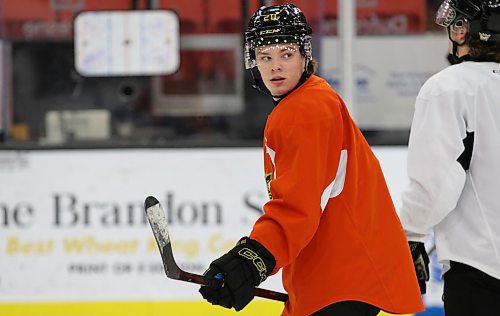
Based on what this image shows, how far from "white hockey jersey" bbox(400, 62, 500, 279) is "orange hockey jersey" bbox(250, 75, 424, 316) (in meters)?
0.23

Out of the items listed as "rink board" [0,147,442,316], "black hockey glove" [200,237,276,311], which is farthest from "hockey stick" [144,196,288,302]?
"rink board" [0,147,442,316]

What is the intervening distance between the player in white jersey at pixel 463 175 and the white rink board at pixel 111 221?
5.53 feet

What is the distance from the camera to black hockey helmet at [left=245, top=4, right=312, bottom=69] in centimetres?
217

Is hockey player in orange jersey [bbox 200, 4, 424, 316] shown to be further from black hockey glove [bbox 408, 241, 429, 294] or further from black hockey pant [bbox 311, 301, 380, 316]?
black hockey glove [bbox 408, 241, 429, 294]

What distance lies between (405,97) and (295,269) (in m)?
2.29

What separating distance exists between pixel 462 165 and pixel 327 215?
42 centimetres

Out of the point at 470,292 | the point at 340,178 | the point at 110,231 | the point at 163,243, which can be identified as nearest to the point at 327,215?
the point at 340,178

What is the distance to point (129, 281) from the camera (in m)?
4.09

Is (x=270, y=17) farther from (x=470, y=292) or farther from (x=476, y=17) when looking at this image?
(x=470, y=292)

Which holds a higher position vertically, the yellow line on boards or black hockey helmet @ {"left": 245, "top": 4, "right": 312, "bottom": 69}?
black hockey helmet @ {"left": 245, "top": 4, "right": 312, "bottom": 69}

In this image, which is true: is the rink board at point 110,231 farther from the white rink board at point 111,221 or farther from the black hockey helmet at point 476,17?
the black hockey helmet at point 476,17

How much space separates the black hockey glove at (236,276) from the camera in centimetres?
197

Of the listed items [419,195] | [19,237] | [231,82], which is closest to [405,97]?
[231,82]

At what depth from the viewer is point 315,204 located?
2.05 m
